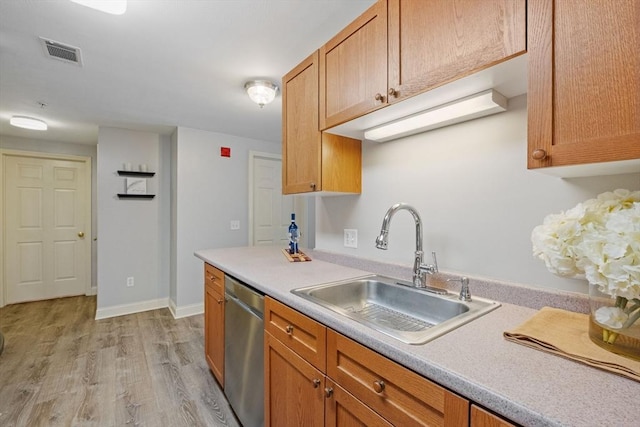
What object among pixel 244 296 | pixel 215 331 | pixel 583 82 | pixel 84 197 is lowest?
pixel 215 331

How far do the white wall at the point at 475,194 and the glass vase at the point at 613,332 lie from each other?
1.04 feet

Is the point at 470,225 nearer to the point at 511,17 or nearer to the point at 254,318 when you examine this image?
the point at 511,17

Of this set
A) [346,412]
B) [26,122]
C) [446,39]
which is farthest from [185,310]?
[446,39]

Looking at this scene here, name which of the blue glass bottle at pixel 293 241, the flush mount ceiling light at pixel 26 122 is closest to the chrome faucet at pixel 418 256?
the blue glass bottle at pixel 293 241

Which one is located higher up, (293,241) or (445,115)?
(445,115)

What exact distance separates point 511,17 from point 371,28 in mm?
590

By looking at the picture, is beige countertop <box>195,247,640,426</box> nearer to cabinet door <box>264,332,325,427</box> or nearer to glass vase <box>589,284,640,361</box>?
glass vase <box>589,284,640,361</box>

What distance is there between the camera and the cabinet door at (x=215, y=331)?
188 cm

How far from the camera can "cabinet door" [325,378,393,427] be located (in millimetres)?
807

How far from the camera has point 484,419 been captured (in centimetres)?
58

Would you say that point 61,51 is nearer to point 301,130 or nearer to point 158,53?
point 158,53

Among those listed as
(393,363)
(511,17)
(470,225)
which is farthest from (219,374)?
(511,17)

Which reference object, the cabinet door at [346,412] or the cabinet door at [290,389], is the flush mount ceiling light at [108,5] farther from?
the cabinet door at [346,412]

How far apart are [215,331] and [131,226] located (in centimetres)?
237
